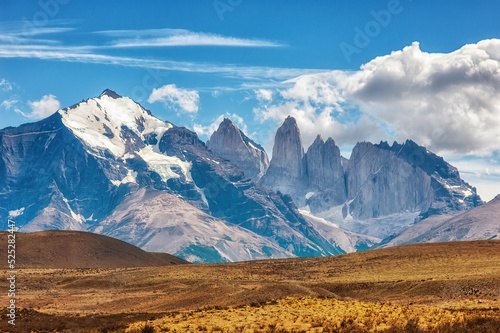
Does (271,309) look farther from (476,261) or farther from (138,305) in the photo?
(476,261)

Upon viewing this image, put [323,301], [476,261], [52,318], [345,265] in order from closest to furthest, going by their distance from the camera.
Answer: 1. [323,301]
2. [52,318]
3. [476,261]
4. [345,265]

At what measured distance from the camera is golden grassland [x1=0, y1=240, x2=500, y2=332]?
56000 millimetres

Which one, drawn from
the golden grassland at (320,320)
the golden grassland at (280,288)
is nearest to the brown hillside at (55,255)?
the golden grassland at (280,288)

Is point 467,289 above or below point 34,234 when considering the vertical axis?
below

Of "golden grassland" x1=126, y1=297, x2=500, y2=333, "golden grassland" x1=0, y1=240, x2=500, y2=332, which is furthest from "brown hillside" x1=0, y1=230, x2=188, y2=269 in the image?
"golden grassland" x1=126, y1=297, x2=500, y2=333

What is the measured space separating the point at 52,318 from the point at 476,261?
8093 cm

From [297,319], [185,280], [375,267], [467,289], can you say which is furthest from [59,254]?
[297,319]

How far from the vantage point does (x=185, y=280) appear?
344 ft

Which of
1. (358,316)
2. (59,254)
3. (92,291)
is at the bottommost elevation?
(358,316)

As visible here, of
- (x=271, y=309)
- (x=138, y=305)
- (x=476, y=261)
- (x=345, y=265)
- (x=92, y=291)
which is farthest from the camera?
(x=345, y=265)

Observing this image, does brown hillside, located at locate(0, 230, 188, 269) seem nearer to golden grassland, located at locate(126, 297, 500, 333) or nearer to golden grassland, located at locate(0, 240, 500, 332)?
golden grassland, located at locate(0, 240, 500, 332)

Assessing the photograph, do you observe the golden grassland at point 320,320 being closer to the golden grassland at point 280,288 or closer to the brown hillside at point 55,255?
the golden grassland at point 280,288

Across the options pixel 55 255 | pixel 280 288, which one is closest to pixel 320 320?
pixel 280 288

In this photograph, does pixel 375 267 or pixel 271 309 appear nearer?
pixel 271 309
